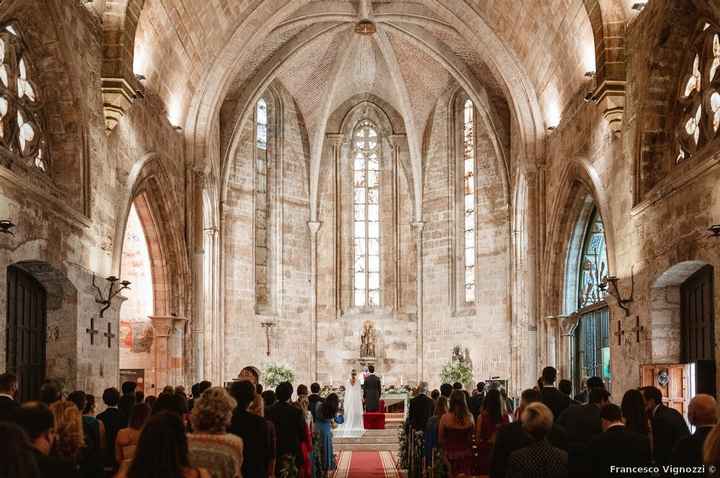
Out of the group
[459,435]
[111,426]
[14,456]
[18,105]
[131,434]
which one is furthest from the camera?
[18,105]

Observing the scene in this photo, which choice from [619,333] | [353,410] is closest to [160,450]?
[619,333]

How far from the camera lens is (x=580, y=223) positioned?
19969 millimetres

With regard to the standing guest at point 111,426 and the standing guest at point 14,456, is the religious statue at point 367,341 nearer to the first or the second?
the standing guest at point 111,426

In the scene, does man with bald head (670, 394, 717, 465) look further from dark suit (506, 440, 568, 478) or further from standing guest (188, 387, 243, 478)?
standing guest (188, 387, 243, 478)

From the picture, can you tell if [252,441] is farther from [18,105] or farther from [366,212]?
[366,212]

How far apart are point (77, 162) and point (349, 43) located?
1371cm

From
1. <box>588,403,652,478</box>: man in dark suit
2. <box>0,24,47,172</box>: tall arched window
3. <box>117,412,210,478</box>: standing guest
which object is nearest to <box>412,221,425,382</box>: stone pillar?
<box>0,24,47,172</box>: tall arched window

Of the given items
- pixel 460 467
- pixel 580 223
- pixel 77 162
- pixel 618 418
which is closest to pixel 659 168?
pixel 580 223

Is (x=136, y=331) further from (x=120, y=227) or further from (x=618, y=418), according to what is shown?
(x=618, y=418)

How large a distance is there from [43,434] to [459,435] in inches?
197

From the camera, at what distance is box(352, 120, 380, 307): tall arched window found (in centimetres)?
2933

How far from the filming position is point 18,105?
13102 millimetres

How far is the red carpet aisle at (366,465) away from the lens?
48.5 ft

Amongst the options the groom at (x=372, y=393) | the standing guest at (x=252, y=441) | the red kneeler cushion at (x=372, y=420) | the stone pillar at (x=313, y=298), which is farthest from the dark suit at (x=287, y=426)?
the stone pillar at (x=313, y=298)
